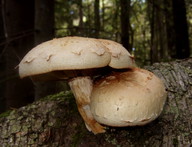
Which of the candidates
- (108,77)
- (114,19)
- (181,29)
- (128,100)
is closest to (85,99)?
(108,77)

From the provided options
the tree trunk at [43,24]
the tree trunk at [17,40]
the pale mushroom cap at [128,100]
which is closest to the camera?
the pale mushroom cap at [128,100]

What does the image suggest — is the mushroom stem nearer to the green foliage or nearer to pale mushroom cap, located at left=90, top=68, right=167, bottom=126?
pale mushroom cap, located at left=90, top=68, right=167, bottom=126

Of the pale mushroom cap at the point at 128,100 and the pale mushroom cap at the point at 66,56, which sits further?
the pale mushroom cap at the point at 128,100

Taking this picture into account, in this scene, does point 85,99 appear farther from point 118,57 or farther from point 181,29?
point 181,29

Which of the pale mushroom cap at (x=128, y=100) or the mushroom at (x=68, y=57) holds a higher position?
the mushroom at (x=68, y=57)

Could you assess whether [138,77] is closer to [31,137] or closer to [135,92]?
[135,92]

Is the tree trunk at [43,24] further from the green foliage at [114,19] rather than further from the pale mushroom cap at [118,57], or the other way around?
the pale mushroom cap at [118,57]

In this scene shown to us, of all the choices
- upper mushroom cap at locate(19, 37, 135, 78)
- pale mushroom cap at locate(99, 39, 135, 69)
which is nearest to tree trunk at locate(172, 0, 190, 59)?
pale mushroom cap at locate(99, 39, 135, 69)

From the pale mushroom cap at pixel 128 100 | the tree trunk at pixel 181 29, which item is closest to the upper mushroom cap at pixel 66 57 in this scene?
the pale mushroom cap at pixel 128 100
